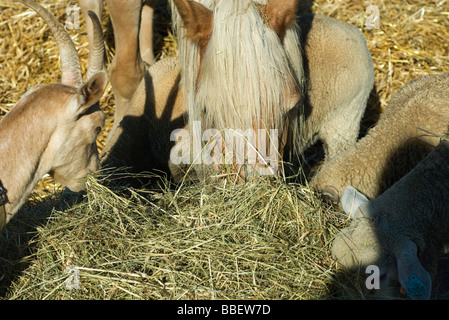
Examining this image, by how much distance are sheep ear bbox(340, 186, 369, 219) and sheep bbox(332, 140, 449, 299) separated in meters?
0.01

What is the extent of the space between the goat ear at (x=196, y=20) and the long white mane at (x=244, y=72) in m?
0.06

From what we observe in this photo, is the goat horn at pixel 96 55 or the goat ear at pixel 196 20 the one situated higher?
the goat ear at pixel 196 20

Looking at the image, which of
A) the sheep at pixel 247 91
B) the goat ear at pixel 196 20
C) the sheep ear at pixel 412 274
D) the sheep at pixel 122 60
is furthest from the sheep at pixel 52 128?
the sheep ear at pixel 412 274

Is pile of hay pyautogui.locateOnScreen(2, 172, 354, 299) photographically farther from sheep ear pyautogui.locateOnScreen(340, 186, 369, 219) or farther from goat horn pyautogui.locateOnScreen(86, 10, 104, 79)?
goat horn pyautogui.locateOnScreen(86, 10, 104, 79)

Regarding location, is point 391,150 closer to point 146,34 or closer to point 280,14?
point 280,14

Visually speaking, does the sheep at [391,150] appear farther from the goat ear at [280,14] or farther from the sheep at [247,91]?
the goat ear at [280,14]

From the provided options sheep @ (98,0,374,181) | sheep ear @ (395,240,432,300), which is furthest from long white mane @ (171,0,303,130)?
sheep ear @ (395,240,432,300)

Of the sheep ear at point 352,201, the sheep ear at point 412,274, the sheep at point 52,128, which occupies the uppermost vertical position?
the sheep at point 52,128

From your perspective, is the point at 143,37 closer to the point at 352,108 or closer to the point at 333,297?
the point at 352,108

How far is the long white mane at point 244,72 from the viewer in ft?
11.1

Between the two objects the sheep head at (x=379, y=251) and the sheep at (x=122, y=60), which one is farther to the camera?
the sheep at (x=122, y=60)

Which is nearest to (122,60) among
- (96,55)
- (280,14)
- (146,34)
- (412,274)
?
(146,34)

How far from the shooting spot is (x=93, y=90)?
3.41 metres
